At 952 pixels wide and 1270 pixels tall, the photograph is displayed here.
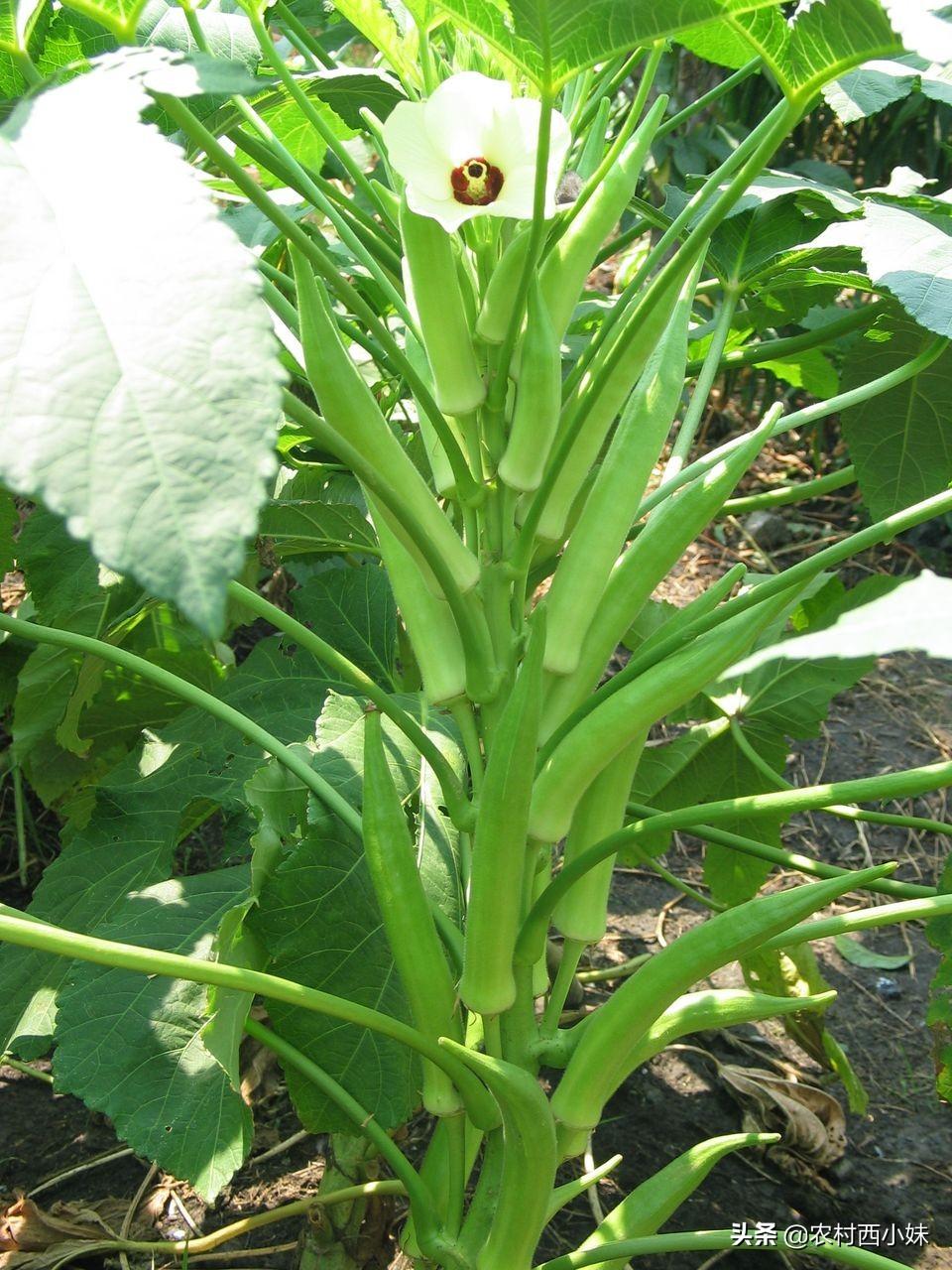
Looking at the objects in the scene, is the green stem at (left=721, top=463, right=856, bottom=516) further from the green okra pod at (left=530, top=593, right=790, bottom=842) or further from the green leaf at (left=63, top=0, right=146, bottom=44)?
the green leaf at (left=63, top=0, right=146, bottom=44)

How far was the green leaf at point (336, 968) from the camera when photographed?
2.79 ft

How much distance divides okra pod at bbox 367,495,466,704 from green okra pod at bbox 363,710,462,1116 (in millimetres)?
57

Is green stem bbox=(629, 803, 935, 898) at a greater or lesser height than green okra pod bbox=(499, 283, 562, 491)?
lesser

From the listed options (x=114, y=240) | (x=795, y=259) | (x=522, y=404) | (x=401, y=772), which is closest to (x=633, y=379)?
(x=522, y=404)

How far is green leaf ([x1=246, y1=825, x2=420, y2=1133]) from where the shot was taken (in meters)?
0.85

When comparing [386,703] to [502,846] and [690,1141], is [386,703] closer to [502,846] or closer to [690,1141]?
[502,846]

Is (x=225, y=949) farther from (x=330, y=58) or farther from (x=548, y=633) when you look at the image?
(x=330, y=58)

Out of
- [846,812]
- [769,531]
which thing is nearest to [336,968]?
[846,812]

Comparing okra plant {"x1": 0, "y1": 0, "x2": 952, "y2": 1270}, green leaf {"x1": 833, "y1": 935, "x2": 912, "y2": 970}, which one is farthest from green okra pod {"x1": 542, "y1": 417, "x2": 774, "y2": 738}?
green leaf {"x1": 833, "y1": 935, "x2": 912, "y2": 970}

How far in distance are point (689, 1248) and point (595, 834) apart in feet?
0.93

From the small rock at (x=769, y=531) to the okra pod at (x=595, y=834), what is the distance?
1953 mm

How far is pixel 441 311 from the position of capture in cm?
79

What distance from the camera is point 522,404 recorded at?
794mm

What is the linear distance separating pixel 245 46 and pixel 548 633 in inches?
21.3
